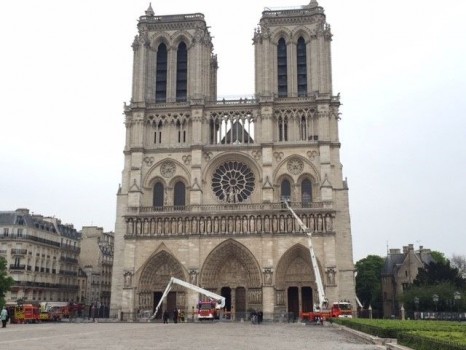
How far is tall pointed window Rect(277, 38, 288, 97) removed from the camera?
167 ft

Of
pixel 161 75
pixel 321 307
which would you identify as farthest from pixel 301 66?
pixel 321 307

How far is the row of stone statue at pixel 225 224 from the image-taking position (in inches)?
1789

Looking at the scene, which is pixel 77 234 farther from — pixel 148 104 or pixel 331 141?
pixel 331 141

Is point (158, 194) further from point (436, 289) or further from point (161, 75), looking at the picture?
point (436, 289)

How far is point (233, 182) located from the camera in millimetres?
49125

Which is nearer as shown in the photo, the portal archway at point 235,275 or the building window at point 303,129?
the portal archway at point 235,275

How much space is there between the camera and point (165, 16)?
52875mm

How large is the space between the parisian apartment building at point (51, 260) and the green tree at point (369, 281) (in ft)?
99.6

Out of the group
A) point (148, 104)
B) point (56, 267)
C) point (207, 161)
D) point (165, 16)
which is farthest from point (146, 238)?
point (165, 16)

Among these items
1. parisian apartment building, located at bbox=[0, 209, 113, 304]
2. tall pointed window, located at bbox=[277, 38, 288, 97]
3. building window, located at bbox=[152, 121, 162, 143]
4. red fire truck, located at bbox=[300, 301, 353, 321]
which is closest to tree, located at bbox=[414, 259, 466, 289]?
red fire truck, located at bbox=[300, 301, 353, 321]

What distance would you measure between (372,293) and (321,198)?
24.1 metres

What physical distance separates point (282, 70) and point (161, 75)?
36.1 feet

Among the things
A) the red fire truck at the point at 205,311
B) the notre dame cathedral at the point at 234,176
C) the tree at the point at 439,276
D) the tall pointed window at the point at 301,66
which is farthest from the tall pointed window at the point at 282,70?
the red fire truck at the point at 205,311

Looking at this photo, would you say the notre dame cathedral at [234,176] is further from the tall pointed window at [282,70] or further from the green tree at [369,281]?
the green tree at [369,281]
